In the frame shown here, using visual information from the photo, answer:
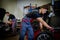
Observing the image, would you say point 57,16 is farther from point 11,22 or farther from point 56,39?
point 11,22

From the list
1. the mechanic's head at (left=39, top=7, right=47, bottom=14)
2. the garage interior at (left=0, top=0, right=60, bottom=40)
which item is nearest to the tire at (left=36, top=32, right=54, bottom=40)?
the garage interior at (left=0, top=0, right=60, bottom=40)

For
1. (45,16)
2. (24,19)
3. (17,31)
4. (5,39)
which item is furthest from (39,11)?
(5,39)

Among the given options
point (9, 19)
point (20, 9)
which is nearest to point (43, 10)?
point (20, 9)

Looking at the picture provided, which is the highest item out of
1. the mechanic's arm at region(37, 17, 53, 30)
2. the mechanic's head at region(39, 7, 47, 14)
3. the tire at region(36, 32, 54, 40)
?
the mechanic's head at region(39, 7, 47, 14)

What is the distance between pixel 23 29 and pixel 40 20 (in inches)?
11.0

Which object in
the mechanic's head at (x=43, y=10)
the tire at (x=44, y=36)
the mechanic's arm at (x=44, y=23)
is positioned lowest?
the tire at (x=44, y=36)

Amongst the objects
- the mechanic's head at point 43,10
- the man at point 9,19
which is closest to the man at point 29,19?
the mechanic's head at point 43,10

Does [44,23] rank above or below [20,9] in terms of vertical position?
below

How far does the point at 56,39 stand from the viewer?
7.24 ft

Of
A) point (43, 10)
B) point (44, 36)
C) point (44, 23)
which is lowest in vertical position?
point (44, 36)

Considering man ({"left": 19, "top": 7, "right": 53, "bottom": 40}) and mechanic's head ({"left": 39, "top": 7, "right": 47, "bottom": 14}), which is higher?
mechanic's head ({"left": 39, "top": 7, "right": 47, "bottom": 14})

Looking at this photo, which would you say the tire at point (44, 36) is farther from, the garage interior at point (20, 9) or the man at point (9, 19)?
the man at point (9, 19)

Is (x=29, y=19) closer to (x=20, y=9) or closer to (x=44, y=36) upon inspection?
(x=20, y=9)

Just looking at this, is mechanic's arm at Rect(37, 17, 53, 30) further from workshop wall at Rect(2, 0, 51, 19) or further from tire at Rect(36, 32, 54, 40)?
workshop wall at Rect(2, 0, 51, 19)
